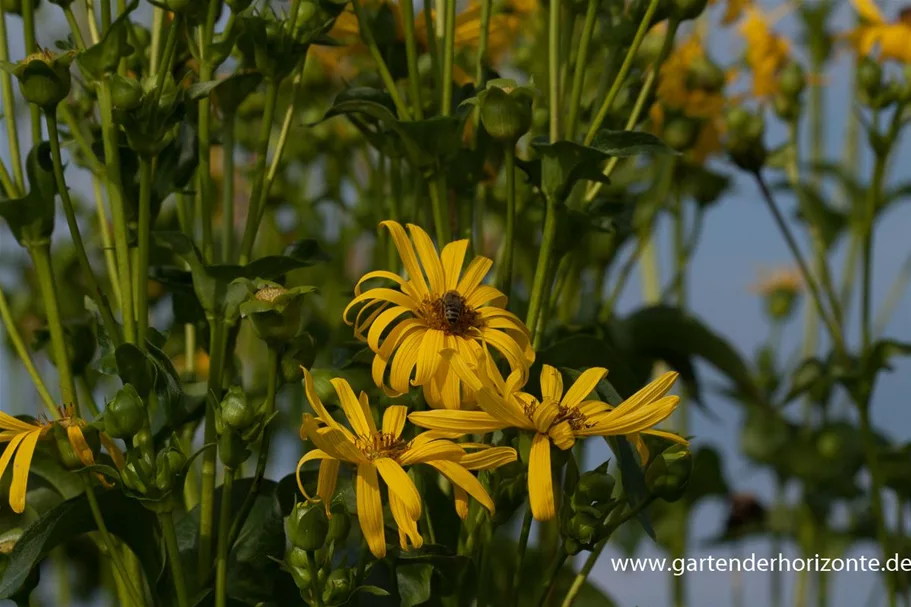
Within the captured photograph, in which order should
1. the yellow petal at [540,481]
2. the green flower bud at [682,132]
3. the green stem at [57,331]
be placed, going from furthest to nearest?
the green flower bud at [682,132], the green stem at [57,331], the yellow petal at [540,481]

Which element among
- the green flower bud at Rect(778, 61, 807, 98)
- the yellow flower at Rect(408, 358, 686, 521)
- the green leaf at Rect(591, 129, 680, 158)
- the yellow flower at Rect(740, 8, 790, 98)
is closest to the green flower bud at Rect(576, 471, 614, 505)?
the yellow flower at Rect(408, 358, 686, 521)

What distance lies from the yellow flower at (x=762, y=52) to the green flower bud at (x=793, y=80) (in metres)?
0.15

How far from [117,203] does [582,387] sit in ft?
0.69

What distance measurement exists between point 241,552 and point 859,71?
20.8 inches

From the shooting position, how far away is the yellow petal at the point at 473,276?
49 centimetres

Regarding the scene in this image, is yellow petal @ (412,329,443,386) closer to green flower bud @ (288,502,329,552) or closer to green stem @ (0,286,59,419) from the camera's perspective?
green flower bud @ (288,502,329,552)

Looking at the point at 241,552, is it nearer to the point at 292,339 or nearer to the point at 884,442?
the point at 292,339

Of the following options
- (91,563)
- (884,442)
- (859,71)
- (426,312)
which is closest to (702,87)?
(859,71)

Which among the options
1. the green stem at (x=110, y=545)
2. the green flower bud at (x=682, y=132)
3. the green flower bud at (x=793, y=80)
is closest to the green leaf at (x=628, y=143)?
the green stem at (x=110, y=545)

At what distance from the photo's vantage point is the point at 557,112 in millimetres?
565

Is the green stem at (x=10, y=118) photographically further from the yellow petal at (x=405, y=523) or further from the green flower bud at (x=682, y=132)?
the green flower bud at (x=682, y=132)

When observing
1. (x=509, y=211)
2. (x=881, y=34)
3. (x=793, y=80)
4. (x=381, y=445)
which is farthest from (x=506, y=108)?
(x=881, y=34)

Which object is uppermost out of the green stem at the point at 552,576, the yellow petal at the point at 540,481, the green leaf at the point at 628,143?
the green leaf at the point at 628,143

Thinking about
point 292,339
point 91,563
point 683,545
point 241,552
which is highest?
point 292,339
